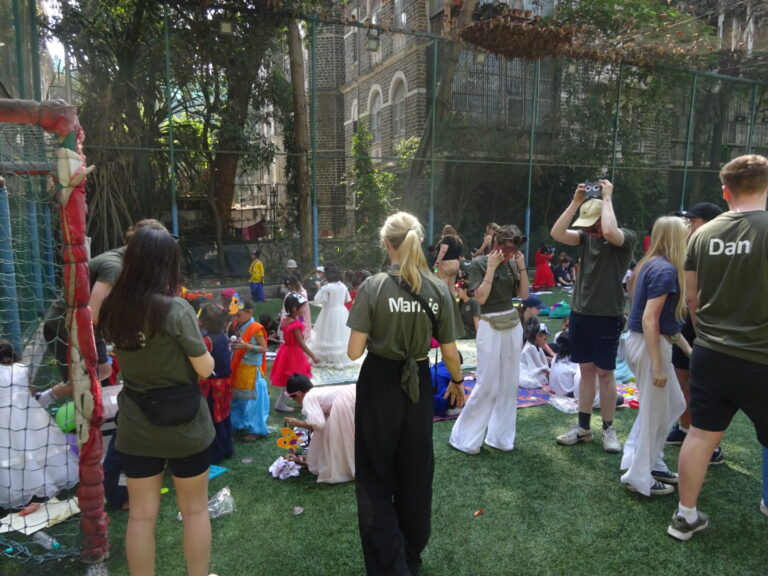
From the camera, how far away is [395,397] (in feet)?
8.54

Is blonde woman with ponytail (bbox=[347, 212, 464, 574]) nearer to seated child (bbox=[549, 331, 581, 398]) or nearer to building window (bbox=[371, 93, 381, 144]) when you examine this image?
seated child (bbox=[549, 331, 581, 398])

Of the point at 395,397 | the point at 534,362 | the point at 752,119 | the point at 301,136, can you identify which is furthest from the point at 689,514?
the point at 752,119

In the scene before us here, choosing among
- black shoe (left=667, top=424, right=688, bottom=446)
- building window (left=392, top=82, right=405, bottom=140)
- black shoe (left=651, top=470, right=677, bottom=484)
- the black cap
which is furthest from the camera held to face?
building window (left=392, top=82, right=405, bottom=140)

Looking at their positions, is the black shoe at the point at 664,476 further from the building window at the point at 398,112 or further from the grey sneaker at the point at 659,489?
the building window at the point at 398,112

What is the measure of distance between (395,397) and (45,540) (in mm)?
2251

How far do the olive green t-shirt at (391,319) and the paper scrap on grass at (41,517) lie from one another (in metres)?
2.22

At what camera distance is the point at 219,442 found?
13.8ft

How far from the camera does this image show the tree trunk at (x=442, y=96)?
13.4 meters

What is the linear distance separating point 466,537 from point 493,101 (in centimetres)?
1371

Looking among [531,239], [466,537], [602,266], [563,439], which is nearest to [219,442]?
[466,537]

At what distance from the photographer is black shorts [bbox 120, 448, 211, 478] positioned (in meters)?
2.40

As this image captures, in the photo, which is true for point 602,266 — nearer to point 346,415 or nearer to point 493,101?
point 346,415

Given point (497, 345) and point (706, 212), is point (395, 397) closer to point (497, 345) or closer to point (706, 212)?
point (497, 345)

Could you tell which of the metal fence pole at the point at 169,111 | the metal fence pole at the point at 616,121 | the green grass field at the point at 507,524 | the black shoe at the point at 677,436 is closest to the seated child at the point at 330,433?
the green grass field at the point at 507,524
